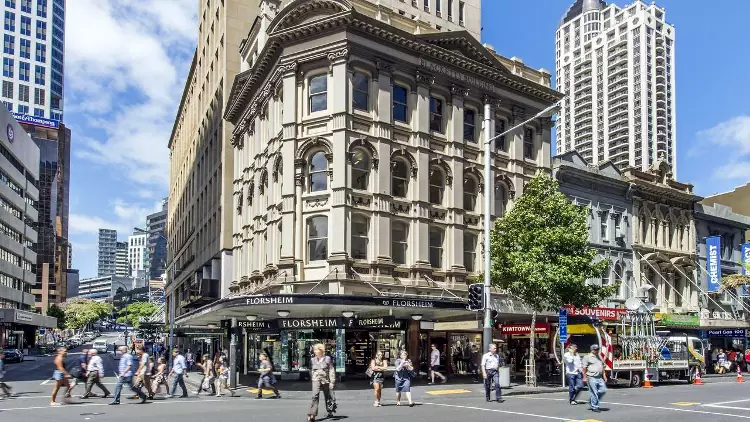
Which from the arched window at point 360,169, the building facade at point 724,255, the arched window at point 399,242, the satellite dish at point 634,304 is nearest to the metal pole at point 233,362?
the arched window at point 399,242

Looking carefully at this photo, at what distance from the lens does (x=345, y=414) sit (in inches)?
771

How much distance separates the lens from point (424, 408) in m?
21.3

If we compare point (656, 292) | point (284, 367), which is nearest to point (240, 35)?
point (284, 367)

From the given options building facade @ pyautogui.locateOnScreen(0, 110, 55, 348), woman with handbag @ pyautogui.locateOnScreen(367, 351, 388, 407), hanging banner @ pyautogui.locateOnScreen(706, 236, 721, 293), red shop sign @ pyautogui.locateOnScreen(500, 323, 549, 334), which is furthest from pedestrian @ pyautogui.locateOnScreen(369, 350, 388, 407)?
building facade @ pyautogui.locateOnScreen(0, 110, 55, 348)

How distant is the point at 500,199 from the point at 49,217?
407 ft

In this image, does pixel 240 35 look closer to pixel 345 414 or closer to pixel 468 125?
pixel 468 125

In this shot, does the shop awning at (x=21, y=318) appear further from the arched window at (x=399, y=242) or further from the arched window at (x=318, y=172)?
the arched window at (x=399, y=242)

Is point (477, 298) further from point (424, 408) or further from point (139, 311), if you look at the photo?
point (139, 311)

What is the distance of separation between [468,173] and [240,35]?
23125mm

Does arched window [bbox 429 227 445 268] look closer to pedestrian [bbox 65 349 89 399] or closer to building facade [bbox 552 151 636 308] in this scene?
building facade [bbox 552 151 636 308]

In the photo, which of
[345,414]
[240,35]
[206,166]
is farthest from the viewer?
[206,166]

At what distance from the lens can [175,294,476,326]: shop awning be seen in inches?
1131

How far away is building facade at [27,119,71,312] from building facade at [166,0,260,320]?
67.4 meters

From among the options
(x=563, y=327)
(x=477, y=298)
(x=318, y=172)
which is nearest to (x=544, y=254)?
(x=563, y=327)
